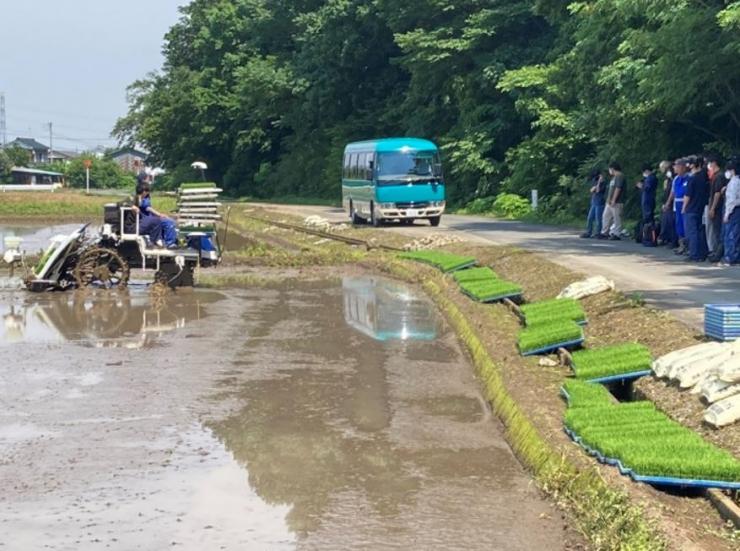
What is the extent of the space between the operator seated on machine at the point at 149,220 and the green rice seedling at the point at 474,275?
5.26 m

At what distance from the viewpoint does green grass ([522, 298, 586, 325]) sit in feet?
41.5

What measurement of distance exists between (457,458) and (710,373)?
2222 mm

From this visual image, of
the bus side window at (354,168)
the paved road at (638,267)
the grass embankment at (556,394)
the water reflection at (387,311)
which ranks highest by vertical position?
the bus side window at (354,168)

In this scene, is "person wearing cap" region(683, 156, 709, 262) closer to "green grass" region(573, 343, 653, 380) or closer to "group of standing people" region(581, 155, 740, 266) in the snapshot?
"group of standing people" region(581, 155, 740, 266)

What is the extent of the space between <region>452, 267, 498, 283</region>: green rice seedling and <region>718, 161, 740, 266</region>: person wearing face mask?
386cm

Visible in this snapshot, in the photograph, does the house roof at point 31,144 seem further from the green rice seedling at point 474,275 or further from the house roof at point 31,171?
the green rice seedling at point 474,275

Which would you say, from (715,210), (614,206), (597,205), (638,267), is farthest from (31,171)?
(715,210)

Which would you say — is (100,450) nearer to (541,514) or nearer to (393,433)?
(393,433)

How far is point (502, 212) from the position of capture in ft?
123

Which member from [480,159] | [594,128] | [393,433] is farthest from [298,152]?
[393,433]

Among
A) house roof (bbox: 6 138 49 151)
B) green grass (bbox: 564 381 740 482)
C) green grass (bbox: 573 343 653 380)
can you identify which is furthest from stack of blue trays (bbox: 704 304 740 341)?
house roof (bbox: 6 138 49 151)

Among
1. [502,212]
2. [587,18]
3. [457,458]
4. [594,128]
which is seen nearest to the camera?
[457,458]

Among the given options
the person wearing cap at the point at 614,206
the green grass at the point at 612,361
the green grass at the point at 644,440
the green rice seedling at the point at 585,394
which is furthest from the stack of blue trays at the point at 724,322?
the person wearing cap at the point at 614,206

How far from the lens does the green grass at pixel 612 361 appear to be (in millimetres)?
9898
